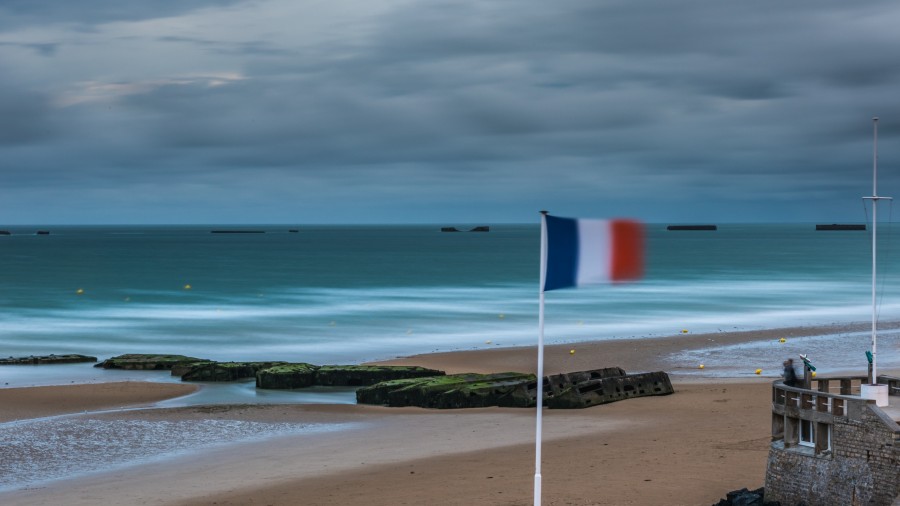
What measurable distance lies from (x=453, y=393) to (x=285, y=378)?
751cm

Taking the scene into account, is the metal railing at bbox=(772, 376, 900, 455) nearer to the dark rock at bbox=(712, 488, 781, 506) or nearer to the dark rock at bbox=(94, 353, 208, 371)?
the dark rock at bbox=(712, 488, 781, 506)

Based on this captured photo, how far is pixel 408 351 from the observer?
52781 mm

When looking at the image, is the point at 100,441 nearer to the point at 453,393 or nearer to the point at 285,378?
the point at 285,378

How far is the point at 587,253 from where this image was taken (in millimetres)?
15469

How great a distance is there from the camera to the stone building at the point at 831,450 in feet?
59.0

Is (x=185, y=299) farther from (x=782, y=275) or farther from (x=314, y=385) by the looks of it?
(x=782, y=275)

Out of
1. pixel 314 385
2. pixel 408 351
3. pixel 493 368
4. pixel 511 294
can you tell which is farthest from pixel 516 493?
pixel 511 294

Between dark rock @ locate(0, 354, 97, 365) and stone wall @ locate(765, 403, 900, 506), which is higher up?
dark rock @ locate(0, 354, 97, 365)

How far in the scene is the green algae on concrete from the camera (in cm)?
3447

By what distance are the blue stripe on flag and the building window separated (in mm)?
7087

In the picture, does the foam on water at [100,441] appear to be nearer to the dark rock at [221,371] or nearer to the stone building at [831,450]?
the dark rock at [221,371]

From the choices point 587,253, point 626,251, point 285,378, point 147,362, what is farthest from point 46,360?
point 626,251

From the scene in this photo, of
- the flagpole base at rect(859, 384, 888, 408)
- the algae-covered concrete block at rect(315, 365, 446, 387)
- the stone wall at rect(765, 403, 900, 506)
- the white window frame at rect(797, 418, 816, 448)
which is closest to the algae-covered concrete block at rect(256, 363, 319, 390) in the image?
the algae-covered concrete block at rect(315, 365, 446, 387)

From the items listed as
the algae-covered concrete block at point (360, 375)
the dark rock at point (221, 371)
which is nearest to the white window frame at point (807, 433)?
the algae-covered concrete block at point (360, 375)
